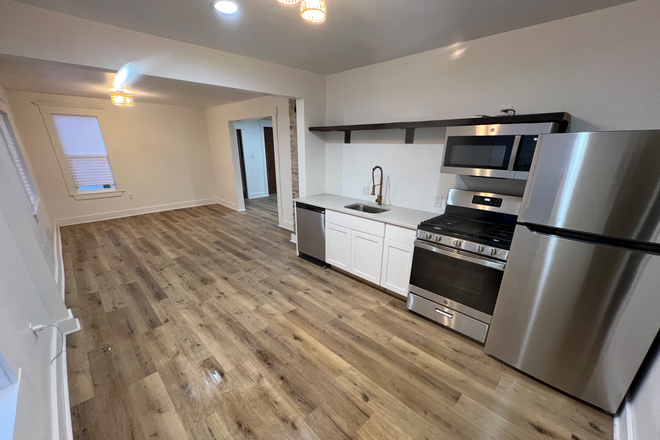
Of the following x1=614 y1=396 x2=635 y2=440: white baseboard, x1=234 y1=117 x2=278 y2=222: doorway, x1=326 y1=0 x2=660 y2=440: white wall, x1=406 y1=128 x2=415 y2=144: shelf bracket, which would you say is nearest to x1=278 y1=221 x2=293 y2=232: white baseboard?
x1=234 y1=117 x2=278 y2=222: doorway

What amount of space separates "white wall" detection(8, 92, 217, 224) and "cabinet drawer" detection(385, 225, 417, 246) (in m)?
5.74

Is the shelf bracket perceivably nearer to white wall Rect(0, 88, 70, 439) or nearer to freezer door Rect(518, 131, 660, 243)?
freezer door Rect(518, 131, 660, 243)

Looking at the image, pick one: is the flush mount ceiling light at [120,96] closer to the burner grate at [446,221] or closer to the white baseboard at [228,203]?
the white baseboard at [228,203]

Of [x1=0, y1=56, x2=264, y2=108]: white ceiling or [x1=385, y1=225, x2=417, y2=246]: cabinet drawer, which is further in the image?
[x1=0, y1=56, x2=264, y2=108]: white ceiling

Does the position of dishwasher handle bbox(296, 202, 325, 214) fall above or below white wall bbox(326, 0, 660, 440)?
below

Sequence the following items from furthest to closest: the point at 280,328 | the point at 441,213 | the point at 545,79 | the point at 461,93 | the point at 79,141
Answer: the point at 79,141, the point at 441,213, the point at 461,93, the point at 280,328, the point at 545,79

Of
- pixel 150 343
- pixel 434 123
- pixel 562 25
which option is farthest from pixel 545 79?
pixel 150 343

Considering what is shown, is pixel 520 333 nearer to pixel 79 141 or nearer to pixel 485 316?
pixel 485 316

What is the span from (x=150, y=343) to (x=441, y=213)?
9.86 ft

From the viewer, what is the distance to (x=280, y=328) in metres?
2.19

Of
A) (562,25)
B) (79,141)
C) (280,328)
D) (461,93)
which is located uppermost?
(562,25)

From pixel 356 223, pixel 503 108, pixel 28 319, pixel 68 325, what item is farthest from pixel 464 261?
pixel 68 325

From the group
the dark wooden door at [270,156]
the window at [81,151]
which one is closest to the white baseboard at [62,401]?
the window at [81,151]

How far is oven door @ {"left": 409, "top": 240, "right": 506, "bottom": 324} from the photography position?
1.85 metres
